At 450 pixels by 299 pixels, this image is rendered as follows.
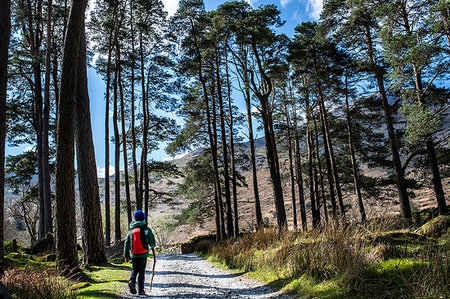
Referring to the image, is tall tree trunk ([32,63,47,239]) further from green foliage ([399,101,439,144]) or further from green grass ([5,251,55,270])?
green foliage ([399,101,439,144])

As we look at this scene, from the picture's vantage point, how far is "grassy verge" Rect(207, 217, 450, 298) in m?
3.07

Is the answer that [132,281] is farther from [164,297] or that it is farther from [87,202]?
[87,202]

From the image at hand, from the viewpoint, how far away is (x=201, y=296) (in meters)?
5.10

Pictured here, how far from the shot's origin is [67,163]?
19.7ft

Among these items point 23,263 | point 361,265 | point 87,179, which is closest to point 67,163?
point 87,179

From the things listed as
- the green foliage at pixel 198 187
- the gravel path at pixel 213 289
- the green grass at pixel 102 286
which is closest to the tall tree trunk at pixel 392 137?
the gravel path at pixel 213 289

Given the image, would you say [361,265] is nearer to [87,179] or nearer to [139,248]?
[139,248]

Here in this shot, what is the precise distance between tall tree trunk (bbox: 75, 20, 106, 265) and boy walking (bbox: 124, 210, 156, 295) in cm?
286

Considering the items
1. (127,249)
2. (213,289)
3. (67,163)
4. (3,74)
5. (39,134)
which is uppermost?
(39,134)

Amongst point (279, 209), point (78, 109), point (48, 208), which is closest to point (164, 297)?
point (78, 109)

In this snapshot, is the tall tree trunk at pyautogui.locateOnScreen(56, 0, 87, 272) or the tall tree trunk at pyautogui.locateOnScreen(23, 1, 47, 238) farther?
the tall tree trunk at pyautogui.locateOnScreen(23, 1, 47, 238)

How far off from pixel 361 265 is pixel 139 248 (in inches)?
156

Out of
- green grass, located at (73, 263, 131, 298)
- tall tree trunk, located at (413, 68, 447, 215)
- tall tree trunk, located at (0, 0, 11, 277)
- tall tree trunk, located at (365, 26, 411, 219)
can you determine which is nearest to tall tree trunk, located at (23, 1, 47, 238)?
tall tree trunk, located at (0, 0, 11, 277)

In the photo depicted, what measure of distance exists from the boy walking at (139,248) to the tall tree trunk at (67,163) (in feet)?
4.60
